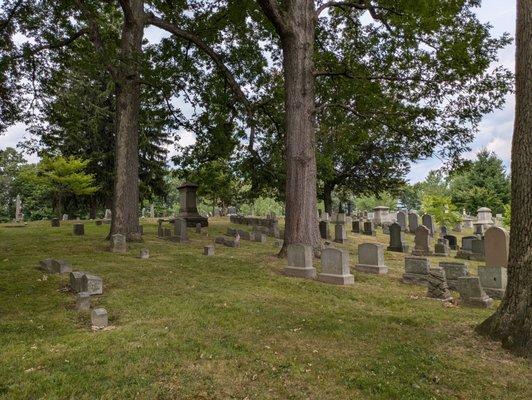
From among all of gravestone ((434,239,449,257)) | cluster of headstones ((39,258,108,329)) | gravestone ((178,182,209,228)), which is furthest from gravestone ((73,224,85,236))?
gravestone ((434,239,449,257))

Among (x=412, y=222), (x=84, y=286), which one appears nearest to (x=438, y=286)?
(x=84, y=286)

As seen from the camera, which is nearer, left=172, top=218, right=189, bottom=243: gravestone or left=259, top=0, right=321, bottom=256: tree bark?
left=259, top=0, right=321, bottom=256: tree bark

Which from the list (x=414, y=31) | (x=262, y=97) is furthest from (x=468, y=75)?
(x=262, y=97)

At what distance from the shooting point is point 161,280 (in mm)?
8953

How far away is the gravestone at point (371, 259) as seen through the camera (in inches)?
433

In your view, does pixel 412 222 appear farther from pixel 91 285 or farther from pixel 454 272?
pixel 91 285

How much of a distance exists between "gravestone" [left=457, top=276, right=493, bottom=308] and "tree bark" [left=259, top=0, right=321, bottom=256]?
175 inches

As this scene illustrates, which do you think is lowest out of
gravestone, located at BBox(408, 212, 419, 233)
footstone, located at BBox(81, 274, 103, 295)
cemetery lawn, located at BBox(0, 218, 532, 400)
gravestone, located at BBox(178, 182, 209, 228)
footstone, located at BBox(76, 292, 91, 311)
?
cemetery lawn, located at BBox(0, 218, 532, 400)

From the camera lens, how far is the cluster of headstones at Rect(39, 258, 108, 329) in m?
6.00

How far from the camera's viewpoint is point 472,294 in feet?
25.7

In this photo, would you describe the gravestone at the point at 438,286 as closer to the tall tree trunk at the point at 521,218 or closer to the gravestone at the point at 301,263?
the gravestone at the point at 301,263

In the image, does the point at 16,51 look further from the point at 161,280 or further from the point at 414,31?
the point at 414,31

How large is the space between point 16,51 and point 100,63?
441 cm

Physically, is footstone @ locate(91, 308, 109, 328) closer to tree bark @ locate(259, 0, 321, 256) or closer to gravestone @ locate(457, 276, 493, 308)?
tree bark @ locate(259, 0, 321, 256)
